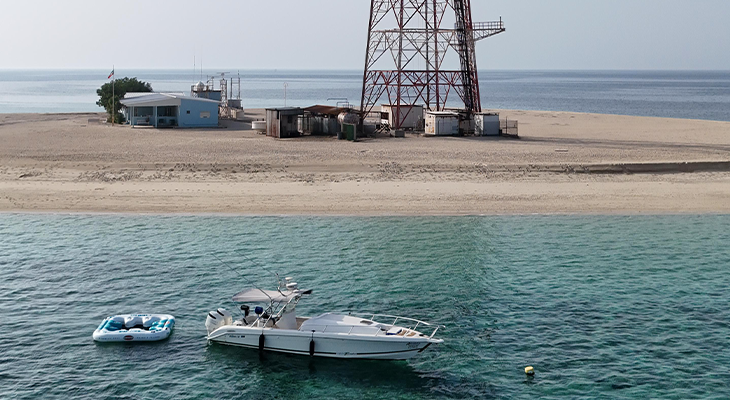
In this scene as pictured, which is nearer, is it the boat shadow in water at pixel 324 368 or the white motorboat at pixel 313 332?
the boat shadow in water at pixel 324 368

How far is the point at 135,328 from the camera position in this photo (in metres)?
23.6

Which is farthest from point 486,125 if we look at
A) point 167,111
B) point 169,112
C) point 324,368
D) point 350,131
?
point 324,368

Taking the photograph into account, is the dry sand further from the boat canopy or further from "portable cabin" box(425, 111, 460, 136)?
the boat canopy

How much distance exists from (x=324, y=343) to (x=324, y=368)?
2.34ft

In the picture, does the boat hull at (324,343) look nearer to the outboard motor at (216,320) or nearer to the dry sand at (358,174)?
the outboard motor at (216,320)

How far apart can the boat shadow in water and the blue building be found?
5161 centimetres

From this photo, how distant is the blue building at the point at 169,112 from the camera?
71250 millimetres

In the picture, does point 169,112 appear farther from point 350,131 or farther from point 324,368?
point 324,368

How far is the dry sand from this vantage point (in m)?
40.5

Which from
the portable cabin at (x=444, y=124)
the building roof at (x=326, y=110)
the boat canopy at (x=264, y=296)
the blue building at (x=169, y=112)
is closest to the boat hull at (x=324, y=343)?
the boat canopy at (x=264, y=296)

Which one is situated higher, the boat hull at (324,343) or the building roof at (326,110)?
the building roof at (326,110)

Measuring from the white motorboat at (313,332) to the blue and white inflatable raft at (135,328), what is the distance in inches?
57.3

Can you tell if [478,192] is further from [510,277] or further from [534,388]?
[534,388]

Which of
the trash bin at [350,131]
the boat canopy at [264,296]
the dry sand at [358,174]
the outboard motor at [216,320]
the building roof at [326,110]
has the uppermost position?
the building roof at [326,110]
